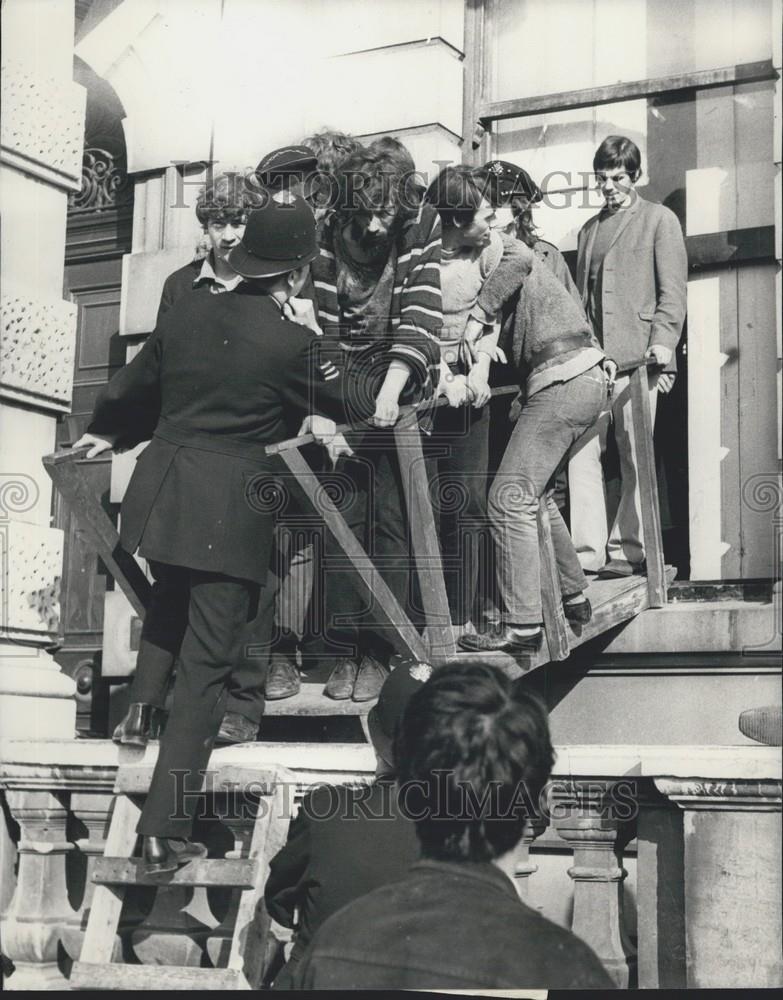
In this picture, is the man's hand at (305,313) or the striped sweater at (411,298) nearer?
the striped sweater at (411,298)

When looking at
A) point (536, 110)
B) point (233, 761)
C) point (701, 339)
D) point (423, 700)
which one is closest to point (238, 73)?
point (536, 110)

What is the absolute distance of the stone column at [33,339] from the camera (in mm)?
5797

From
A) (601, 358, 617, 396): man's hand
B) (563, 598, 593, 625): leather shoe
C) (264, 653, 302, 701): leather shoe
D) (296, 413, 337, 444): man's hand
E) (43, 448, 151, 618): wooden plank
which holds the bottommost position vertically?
(264, 653, 302, 701): leather shoe

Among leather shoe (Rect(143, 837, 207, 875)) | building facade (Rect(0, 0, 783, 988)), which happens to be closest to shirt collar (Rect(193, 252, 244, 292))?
building facade (Rect(0, 0, 783, 988))

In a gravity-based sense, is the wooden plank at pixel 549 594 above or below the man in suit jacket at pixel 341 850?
above

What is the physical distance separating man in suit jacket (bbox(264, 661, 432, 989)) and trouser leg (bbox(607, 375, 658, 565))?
2195 millimetres

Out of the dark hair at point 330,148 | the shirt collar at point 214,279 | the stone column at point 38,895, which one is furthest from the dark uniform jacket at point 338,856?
the dark hair at point 330,148

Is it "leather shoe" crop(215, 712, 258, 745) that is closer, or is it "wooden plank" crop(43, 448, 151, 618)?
"leather shoe" crop(215, 712, 258, 745)

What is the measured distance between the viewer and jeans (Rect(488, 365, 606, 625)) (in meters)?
5.21

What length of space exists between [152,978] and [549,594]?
183cm

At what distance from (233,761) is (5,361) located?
192 cm

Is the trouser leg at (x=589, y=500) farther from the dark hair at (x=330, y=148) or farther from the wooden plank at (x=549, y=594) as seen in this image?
the dark hair at (x=330, y=148)

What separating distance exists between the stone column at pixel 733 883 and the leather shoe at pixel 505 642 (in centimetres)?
99

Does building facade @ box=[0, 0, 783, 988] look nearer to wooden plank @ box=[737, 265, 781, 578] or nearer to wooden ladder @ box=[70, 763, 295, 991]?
wooden plank @ box=[737, 265, 781, 578]
